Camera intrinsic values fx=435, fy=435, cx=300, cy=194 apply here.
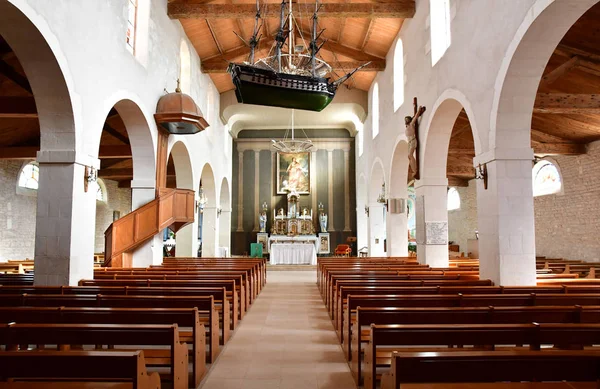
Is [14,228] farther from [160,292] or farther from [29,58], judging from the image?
[160,292]

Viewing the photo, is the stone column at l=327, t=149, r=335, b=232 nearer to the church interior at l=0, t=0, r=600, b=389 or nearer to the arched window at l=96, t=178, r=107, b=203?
the church interior at l=0, t=0, r=600, b=389

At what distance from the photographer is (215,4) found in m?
11.4

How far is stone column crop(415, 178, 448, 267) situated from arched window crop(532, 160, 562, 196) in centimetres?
554

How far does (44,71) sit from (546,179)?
46.0 ft

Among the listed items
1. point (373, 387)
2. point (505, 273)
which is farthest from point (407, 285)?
point (373, 387)

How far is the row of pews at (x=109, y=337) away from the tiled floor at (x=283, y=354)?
0.24 m

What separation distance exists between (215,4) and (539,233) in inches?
477

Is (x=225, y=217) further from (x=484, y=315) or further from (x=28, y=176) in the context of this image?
(x=484, y=315)

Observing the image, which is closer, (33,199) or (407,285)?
(407,285)

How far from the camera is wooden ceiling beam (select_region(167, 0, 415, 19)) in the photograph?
11273mm

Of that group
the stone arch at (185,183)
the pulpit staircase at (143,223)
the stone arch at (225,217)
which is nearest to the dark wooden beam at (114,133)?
the stone arch at (185,183)

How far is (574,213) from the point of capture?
1238 centimetres

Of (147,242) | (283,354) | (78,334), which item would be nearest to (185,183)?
(147,242)

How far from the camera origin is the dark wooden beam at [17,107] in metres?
8.41
